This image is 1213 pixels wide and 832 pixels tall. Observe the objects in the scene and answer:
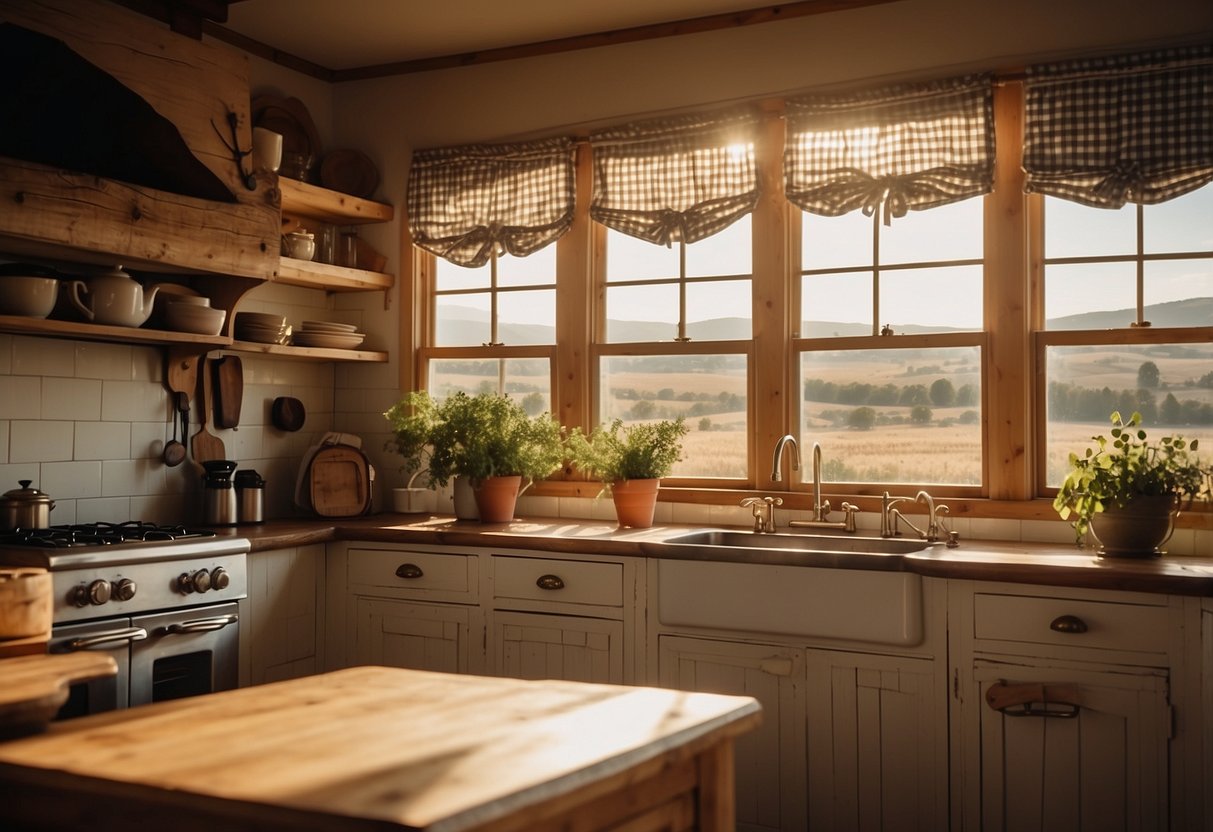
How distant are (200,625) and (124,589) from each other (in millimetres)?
304

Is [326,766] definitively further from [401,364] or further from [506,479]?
[401,364]

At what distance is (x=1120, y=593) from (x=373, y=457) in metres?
3.11

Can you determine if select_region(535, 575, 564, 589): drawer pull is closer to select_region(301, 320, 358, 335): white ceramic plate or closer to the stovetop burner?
the stovetop burner

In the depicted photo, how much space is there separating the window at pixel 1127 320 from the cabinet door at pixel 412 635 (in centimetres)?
211

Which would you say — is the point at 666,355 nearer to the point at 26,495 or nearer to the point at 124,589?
the point at 124,589

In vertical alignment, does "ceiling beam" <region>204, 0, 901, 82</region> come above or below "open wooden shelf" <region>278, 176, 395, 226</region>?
above

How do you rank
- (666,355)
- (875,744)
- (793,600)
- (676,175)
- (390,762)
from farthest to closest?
(666,355), (676,175), (793,600), (875,744), (390,762)

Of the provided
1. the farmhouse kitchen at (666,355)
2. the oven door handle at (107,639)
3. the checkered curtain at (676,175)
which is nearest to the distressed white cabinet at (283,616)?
the farmhouse kitchen at (666,355)

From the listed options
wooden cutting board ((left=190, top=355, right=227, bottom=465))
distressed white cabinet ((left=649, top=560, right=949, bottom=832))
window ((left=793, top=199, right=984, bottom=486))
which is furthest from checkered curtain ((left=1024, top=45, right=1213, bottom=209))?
wooden cutting board ((left=190, top=355, right=227, bottom=465))

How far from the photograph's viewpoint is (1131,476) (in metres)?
3.22

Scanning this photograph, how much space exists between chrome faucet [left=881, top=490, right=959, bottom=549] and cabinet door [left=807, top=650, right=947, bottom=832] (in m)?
0.60

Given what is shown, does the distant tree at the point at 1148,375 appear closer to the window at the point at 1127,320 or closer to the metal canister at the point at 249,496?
the window at the point at 1127,320

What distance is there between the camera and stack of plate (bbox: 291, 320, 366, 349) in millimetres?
4605

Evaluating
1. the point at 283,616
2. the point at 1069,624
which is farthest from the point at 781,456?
the point at 283,616
